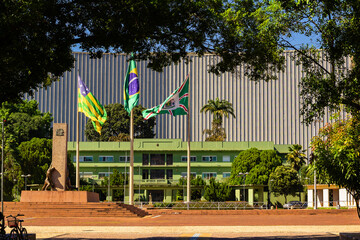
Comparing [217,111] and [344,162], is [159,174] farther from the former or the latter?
[344,162]

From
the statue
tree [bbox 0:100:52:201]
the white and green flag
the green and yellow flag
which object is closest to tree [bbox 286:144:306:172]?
tree [bbox 0:100:52:201]

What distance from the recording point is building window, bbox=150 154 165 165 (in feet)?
307

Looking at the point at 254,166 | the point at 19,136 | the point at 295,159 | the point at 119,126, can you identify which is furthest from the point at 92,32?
the point at 119,126

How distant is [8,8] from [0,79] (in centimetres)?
263

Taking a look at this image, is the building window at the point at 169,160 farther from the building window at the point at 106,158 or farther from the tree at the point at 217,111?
the tree at the point at 217,111

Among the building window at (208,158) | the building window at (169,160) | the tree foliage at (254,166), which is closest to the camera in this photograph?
the tree foliage at (254,166)

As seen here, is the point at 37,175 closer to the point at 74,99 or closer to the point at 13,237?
the point at 74,99

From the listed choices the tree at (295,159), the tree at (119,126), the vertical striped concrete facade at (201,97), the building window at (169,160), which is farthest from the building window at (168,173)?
the vertical striped concrete facade at (201,97)

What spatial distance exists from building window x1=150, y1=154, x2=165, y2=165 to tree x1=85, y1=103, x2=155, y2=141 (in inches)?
495

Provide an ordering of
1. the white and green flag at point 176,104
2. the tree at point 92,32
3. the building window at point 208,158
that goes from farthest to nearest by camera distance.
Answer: the building window at point 208,158 < the white and green flag at point 176,104 < the tree at point 92,32

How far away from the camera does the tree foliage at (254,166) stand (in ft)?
270

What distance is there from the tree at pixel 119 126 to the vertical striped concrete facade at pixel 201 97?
12034mm

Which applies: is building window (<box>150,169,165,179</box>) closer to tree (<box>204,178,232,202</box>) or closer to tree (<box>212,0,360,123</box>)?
tree (<box>204,178,232,202</box>)

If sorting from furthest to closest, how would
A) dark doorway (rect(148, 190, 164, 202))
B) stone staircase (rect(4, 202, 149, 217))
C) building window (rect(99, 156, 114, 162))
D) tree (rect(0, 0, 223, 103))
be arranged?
building window (rect(99, 156, 114, 162)) < dark doorway (rect(148, 190, 164, 202)) < stone staircase (rect(4, 202, 149, 217)) < tree (rect(0, 0, 223, 103))
